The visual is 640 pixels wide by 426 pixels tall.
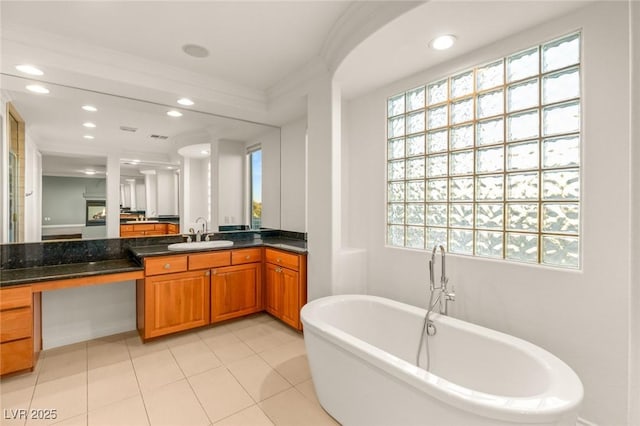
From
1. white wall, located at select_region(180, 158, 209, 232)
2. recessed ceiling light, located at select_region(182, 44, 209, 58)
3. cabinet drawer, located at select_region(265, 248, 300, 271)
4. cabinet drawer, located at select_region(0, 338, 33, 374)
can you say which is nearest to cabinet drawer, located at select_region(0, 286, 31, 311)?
cabinet drawer, located at select_region(0, 338, 33, 374)

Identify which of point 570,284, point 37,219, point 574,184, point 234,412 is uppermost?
point 574,184

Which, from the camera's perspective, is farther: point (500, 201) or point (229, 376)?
point (229, 376)

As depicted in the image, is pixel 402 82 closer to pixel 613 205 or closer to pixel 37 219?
pixel 613 205

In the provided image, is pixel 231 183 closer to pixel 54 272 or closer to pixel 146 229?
pixel 146 229

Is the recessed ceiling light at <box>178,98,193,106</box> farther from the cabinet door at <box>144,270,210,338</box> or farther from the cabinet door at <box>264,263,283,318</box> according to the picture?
the cabinet door at <box>264,263,283,318</box>

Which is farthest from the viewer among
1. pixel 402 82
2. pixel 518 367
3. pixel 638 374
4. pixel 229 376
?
pixel 402 82

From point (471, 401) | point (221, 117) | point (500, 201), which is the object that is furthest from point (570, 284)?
point (221, 117)

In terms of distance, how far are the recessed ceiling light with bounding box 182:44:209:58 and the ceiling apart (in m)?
0.05

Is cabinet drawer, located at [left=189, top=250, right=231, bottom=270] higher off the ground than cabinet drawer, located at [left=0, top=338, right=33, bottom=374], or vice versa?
cabinet drawer, located at [left=189, top=250, right=231, bottom=270]

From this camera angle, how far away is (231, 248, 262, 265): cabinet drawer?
10.6ft

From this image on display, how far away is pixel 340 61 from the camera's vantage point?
2312mm

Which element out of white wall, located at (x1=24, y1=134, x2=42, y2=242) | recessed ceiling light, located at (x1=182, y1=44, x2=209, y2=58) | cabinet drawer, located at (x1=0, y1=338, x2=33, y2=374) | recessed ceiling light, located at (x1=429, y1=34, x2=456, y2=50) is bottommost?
cabinet drawer, located at (x1=0, y1=338, x2=33, y2=374)

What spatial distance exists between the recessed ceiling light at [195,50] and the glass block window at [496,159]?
168cm

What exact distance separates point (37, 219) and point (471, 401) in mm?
3474
